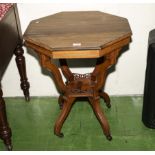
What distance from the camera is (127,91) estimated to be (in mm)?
2543

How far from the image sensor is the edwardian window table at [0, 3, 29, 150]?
180 cm

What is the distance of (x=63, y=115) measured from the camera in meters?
2.04

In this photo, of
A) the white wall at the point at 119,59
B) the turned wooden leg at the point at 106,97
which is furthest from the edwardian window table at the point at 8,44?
the turned wooden leg at the point at 106,97

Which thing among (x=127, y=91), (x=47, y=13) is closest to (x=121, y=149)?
(x=127, y=91)

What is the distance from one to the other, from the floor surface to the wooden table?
9 centimetres

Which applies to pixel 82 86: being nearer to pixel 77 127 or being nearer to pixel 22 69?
pixel 77 127

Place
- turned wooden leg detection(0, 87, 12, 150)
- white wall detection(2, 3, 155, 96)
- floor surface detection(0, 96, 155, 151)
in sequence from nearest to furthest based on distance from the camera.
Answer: turned wooden leg detection(0, 87, 12, 150) < floor surface detection(0, 96, 155, 151) < white wall detection(2, 3, 155, 96)

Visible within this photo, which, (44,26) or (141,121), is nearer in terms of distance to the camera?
(44,26)

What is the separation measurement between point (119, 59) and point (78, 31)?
2.22ft

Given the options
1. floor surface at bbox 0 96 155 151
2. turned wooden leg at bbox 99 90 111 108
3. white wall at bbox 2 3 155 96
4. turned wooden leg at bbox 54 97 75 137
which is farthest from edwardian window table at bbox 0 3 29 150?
turned wooden leg at bbox 99 90 111 108

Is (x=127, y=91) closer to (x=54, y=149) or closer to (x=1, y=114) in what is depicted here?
(x=54, y=149)

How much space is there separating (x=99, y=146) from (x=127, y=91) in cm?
73

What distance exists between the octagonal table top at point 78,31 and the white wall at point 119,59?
0.14 meters

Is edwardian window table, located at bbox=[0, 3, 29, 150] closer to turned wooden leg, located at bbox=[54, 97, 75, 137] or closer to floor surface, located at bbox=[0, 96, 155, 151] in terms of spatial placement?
floor surface, located at bbox=[0, 96, 155, 151]
